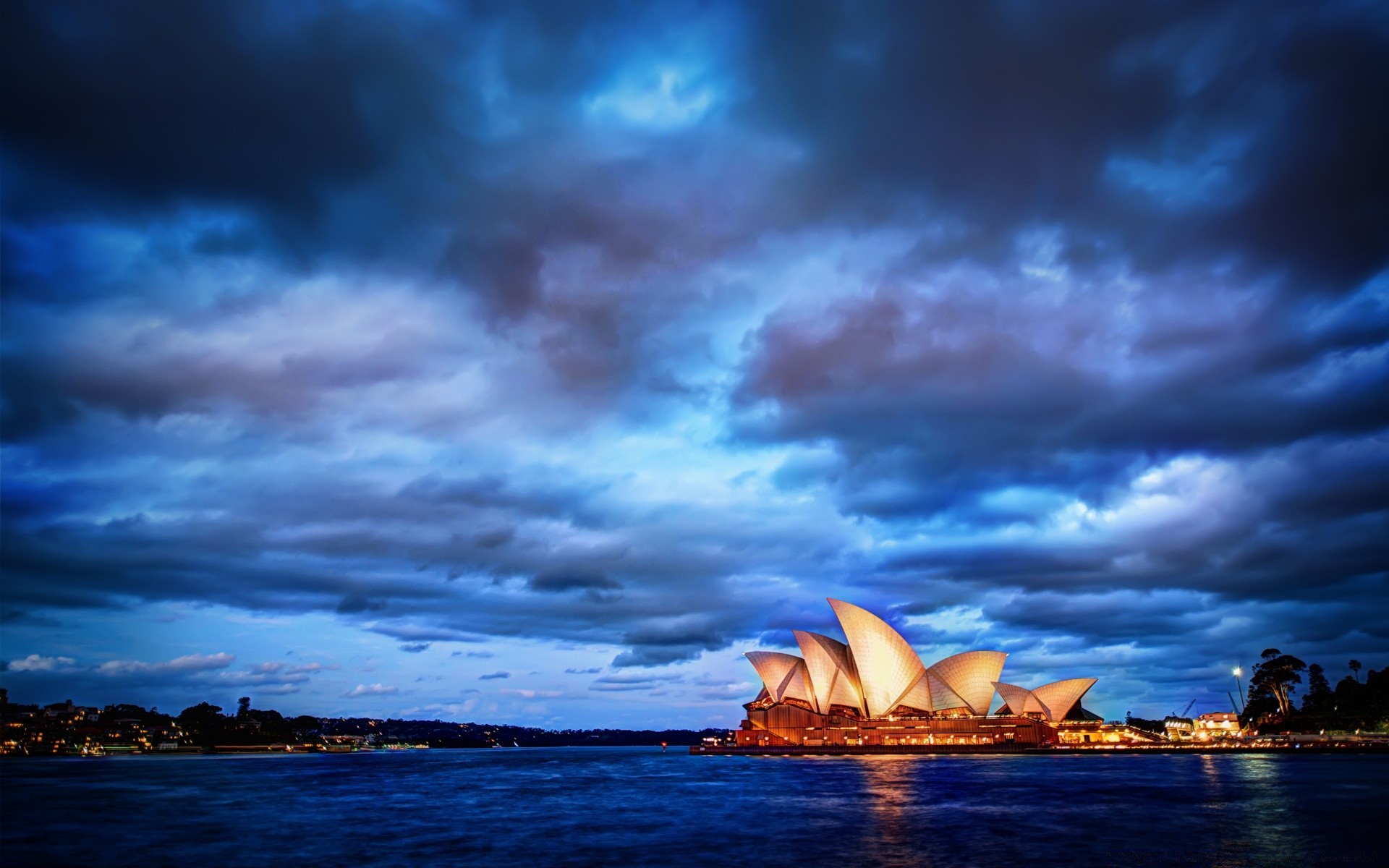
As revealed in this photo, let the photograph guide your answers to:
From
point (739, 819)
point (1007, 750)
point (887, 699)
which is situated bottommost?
point (1007, 750)

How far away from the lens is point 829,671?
12925cm

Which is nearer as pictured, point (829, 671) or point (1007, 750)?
point (829, 671)

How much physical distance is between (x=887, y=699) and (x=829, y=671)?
9141 mm

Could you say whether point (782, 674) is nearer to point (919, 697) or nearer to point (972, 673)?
point (919, 697)

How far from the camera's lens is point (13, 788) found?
77.9 meters

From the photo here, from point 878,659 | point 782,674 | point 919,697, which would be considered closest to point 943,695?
point 919,697

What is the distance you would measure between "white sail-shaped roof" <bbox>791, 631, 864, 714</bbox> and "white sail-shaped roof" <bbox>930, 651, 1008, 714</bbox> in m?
14.2

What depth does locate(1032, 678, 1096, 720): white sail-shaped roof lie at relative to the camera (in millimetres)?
140125

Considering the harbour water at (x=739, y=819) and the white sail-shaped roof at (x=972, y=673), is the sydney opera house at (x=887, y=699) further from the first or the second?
the harbour water at (x=739, y=819)

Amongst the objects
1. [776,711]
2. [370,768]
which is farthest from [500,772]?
[776,711]

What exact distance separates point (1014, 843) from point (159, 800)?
61.5 m

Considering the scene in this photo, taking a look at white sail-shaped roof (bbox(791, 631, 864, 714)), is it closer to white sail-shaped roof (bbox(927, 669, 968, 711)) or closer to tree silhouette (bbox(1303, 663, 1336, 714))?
white sail-shaped roof (bbox(927, 669, 968, 711))

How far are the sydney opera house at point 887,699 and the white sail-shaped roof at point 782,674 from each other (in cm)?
11

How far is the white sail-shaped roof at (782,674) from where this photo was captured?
440ft
